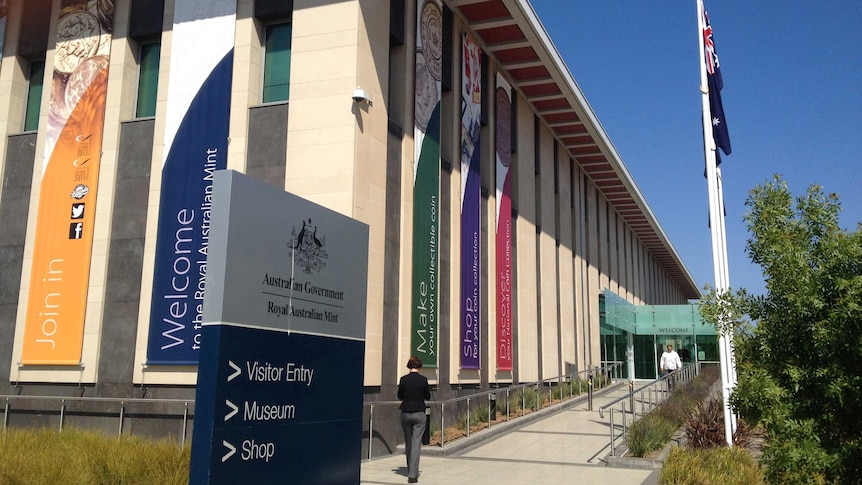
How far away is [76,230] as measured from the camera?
54.1 ft

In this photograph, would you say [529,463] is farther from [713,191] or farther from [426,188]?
[426,188]

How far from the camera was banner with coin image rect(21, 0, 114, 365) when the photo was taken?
1598 centimetres

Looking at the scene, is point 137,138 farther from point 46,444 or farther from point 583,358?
point 583,358

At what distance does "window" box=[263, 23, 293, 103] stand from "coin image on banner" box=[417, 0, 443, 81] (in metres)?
3.49

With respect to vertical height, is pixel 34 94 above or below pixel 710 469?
above

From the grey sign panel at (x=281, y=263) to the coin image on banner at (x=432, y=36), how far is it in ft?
37.7

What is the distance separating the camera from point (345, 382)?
25.3 ft

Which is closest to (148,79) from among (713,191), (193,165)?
(193,165)

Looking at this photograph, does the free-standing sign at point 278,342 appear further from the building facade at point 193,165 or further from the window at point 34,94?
the window at point 34,94

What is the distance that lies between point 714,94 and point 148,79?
A: 12.5 metres

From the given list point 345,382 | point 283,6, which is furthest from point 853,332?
point 283,6

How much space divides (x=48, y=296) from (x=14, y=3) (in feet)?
25.6

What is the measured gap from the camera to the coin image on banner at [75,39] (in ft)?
57.8

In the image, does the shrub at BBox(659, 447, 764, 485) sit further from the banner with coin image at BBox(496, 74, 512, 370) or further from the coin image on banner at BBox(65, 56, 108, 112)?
the coin image on banner at BBox(65, 56, 108, 112)
